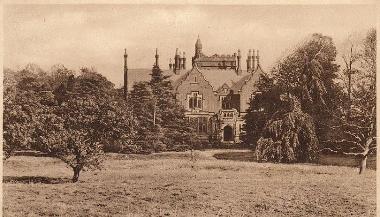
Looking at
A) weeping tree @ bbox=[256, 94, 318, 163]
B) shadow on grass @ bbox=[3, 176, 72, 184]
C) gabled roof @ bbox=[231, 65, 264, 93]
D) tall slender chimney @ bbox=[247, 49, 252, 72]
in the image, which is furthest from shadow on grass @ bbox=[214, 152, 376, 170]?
shadow on grass @ bbox=[3, 176, 72, 184]

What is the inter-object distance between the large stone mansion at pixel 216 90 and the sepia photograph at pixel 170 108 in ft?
0.10

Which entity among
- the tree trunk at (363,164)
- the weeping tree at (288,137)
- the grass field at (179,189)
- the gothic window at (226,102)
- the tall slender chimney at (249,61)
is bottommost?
the grass field at (179,189)

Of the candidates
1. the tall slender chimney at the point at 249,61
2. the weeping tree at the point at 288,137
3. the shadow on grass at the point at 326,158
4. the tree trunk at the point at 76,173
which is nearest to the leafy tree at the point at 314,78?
the weeping tree at the point at 288,137

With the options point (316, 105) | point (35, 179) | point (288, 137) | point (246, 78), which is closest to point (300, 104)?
point (316, 105)

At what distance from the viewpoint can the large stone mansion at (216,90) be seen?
716cm

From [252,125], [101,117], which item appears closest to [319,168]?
[252,125]

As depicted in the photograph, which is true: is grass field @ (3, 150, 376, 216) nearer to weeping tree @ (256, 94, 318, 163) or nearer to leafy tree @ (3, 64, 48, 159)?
leafy tree @ (3, 64, 48, 159)

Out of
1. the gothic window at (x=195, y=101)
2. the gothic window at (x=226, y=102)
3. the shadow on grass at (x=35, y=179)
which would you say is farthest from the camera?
the gothic window at (x=226, y=102)

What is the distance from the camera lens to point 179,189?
6723 mm

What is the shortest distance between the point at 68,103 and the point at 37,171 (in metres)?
1.10

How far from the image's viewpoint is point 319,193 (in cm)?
678

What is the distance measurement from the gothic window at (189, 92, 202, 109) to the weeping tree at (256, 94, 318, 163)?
1.12 metres

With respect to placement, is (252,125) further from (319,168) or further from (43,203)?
(43,203)

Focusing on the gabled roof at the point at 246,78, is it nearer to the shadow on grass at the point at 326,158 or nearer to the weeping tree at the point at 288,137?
the weeping tree at the point at 288,137
